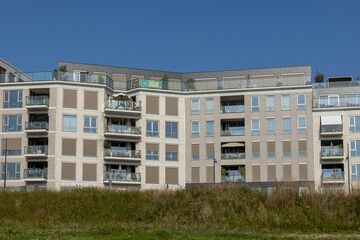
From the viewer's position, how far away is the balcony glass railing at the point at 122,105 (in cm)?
7006

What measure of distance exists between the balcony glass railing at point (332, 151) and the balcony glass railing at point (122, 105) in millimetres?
22625

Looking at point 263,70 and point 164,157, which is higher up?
point 263,70

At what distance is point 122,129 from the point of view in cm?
7025

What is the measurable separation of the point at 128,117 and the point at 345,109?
26.1 meters

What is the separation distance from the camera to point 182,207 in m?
31.7

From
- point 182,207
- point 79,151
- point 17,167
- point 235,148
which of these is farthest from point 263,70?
point 182,207

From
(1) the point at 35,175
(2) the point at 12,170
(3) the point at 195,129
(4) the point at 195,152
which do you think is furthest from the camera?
(3) the point at 195,129

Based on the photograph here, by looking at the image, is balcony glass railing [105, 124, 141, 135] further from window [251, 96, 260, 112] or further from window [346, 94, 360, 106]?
window [346, 94, 360, 106]

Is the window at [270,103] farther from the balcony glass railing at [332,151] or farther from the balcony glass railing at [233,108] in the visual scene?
the balcony glass railing at [332,151]

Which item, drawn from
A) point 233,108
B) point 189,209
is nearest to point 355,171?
point 233,108

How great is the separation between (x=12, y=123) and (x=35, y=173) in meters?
6.88

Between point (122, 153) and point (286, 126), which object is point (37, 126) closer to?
point (122, 153)

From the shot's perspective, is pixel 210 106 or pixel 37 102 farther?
pixel 210 106

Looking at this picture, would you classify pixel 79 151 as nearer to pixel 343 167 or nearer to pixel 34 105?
pixel 34 105
